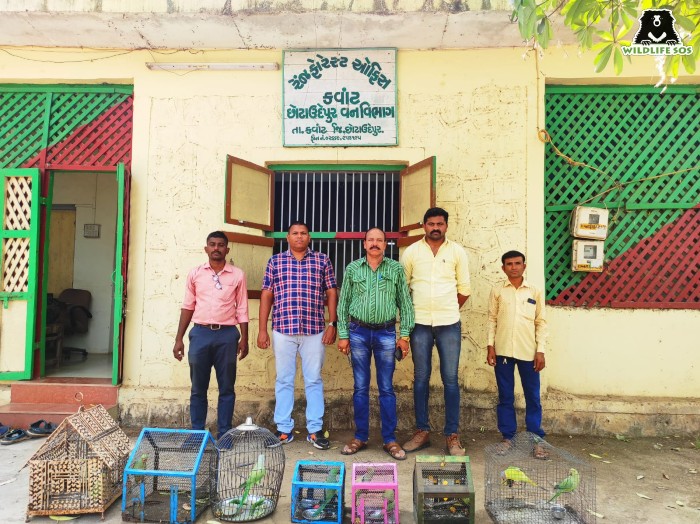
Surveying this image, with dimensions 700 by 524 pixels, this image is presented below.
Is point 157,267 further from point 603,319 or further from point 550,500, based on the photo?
point 603,319

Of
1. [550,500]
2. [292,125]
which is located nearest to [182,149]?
[292,125]

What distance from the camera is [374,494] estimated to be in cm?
302

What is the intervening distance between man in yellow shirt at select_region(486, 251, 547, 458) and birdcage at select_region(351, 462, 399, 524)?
1625 millimetres

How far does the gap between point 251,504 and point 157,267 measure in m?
2.78

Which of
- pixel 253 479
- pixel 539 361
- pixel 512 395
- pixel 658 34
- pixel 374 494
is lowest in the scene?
pixel 374 494

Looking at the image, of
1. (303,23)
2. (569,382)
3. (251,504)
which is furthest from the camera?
(569,382)

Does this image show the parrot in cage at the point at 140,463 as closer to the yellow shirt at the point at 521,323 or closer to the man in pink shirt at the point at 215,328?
the man in pink shirt at the point at 215,328

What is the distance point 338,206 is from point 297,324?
1.47 meters

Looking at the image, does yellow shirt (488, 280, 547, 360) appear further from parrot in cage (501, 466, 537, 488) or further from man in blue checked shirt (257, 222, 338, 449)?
man in blue checked shirt (257, 222, 338, 449)

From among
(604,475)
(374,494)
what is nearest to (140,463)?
(374,494)

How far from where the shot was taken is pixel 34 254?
4953mm

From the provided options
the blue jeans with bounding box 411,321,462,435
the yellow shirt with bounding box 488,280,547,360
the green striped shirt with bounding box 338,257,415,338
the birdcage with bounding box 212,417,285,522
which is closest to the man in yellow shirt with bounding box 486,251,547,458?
the yellow shirt with bounding box 488,280,547,360

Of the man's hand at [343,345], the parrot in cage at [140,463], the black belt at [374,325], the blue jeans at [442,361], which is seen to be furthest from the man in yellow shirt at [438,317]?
the parrot in cage at [140,463]

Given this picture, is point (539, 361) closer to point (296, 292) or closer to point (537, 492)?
point (537, 492)
